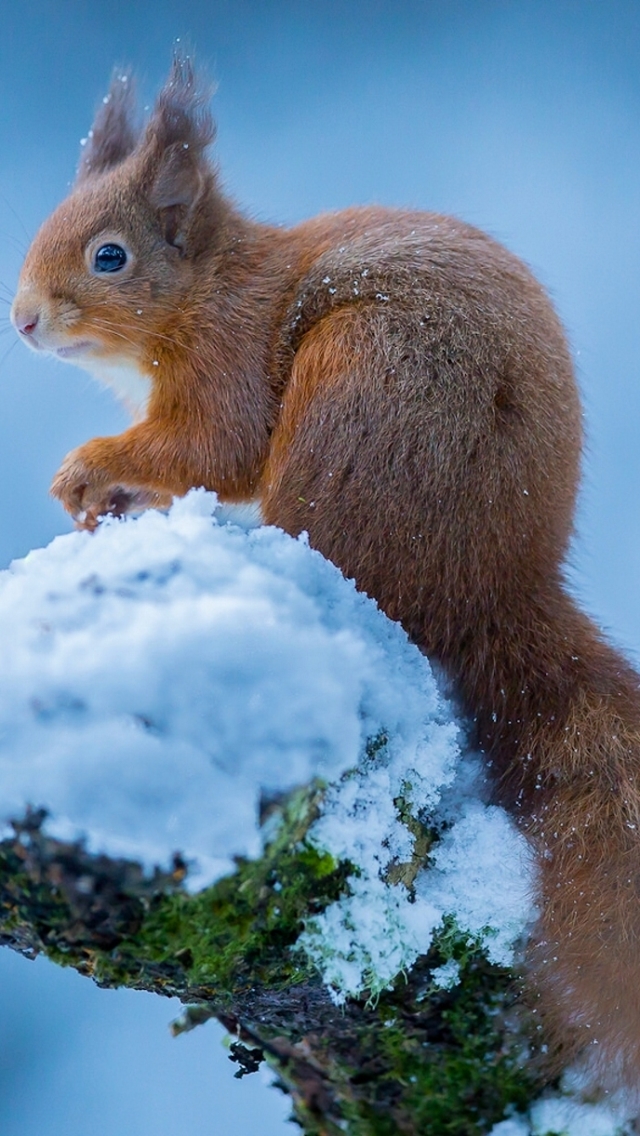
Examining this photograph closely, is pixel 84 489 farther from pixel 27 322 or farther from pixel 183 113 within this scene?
pixel 183 113

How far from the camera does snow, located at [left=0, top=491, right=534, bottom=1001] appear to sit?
83 centimetres

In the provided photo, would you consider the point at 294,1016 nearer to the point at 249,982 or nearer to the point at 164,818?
the point at 249,982

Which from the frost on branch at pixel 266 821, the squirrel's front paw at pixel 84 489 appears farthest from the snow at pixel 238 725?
the squirrel's front paw at pixel 84 489

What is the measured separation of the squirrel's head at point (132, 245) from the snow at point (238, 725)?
329mm

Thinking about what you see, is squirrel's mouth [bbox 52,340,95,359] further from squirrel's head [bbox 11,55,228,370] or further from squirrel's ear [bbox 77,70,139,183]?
squirrel's ear [bbox 77,70,139,183]

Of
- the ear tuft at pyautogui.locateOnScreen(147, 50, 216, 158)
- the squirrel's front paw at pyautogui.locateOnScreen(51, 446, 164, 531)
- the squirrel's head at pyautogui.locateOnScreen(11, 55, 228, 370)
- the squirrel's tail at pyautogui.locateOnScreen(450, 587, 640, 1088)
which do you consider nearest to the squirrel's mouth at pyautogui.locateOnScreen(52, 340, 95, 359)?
the squirrel's head at pyautogui.locateOnScreen(11, 55, 228, 370)

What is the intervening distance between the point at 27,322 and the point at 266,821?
66 centimetres

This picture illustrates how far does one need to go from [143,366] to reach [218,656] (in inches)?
21.3

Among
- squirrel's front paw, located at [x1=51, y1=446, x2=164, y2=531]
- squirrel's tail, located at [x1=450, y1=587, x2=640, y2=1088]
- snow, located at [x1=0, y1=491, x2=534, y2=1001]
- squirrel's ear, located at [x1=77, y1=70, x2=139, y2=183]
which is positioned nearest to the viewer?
snow, located at [x1=0, y1=491, x2=534, y2=1001]

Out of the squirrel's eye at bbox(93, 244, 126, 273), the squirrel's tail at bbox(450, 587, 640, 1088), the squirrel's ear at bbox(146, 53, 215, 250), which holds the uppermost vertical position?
the squirrel's ear at bbox(146, 53, 215, 250)

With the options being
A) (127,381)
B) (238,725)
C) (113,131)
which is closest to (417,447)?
(238,725)

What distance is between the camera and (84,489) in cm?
123

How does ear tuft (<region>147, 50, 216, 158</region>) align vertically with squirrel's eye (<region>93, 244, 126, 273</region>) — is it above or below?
above

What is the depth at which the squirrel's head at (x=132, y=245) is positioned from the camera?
4.16ft
